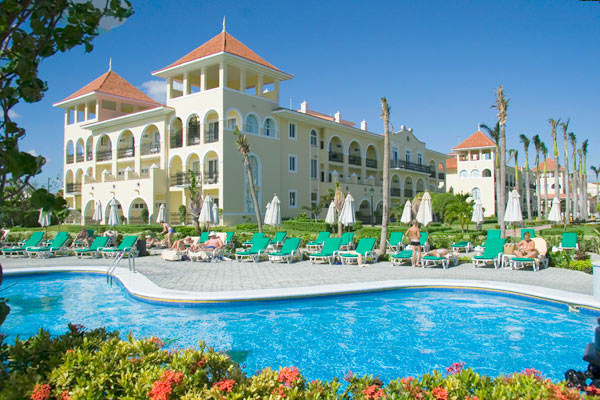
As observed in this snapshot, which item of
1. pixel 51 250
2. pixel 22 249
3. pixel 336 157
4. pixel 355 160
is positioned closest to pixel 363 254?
pixel 51 250

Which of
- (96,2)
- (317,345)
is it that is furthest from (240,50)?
(96,2)

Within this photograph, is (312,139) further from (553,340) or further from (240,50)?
(553,340)

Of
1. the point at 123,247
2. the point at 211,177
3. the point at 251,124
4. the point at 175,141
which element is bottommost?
the point at 123,247

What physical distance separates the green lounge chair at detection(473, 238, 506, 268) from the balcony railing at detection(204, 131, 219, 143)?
72.4ft

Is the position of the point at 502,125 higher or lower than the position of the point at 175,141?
lower

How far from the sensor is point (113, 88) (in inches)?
1567

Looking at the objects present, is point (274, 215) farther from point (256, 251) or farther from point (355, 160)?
point (355, 160)

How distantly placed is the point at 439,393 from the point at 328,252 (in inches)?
485

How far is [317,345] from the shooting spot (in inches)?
274

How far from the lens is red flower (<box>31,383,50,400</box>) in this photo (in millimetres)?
3145

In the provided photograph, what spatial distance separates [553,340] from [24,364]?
7.23 meters

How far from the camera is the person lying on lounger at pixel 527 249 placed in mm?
13078

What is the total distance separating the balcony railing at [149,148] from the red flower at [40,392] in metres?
33.5

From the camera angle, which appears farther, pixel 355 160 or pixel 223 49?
pixel 355 160
